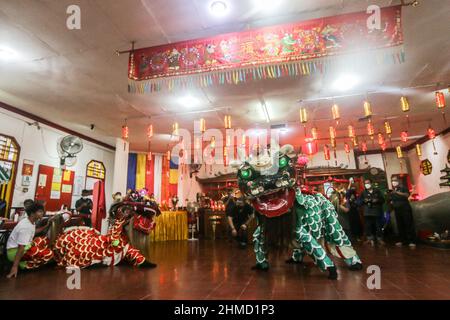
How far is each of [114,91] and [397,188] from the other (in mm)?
6204

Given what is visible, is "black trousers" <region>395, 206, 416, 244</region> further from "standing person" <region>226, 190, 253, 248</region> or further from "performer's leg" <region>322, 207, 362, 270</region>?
"standing person" <region>226, 190, 253, 248</region>

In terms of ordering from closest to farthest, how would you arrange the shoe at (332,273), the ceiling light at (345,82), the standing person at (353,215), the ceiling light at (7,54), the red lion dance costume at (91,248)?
the shoe at (332,273) < the red lion dance costume at (91,248) < the ceiling light at (7,54) < the ceiling light at (345,82) < the standing person at (353,215)

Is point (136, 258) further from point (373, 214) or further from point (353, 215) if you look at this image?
point (353, 215)

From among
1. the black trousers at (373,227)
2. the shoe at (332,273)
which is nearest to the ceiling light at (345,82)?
the black trousers at (373,227)

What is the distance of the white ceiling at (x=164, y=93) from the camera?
292cm

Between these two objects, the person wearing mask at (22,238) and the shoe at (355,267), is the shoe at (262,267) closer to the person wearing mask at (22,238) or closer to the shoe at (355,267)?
the shoe at (355,267)

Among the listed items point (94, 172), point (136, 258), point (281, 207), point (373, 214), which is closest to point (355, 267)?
point (281, 207)

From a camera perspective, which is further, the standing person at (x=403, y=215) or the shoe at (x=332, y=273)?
the standing person at (x=403, y=215)

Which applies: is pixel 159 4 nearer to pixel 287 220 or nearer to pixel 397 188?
pixel 287 220

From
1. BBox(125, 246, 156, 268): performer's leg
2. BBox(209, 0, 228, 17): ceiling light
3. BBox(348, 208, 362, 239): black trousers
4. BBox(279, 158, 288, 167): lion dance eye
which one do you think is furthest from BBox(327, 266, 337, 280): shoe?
BBox(348, 208, 362, 239): black trousers

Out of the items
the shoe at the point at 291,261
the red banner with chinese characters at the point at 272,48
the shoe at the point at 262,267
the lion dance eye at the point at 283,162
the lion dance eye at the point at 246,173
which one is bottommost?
the shoe at the point at 291,261

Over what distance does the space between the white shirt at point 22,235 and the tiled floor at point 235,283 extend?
1.26 ft

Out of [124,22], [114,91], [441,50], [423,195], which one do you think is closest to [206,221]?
[114,91]
